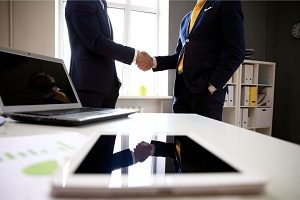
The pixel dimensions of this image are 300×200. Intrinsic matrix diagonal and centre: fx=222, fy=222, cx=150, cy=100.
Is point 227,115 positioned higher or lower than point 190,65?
lower

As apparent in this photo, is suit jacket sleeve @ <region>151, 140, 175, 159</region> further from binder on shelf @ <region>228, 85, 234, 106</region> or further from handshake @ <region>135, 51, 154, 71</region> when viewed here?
binder on shelf @ <region>228, 85, 234, 106</region>

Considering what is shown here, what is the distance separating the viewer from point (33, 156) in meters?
0.32

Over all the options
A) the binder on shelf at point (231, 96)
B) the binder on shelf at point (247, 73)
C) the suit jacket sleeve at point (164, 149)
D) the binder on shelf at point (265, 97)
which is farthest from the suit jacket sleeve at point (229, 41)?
the binder on shelf at point (265, 97)

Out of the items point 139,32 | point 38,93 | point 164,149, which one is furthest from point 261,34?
point 164,149

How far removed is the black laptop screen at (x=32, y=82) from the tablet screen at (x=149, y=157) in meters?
0.43

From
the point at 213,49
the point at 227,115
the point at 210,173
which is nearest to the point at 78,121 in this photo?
the point at 210,173

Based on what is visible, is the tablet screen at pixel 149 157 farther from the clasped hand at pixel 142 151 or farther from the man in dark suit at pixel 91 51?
the man in dark suit at pixel 91 51

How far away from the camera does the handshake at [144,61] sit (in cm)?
140

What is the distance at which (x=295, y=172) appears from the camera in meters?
0.28

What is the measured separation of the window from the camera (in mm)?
3234

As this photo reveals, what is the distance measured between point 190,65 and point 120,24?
7.53ft

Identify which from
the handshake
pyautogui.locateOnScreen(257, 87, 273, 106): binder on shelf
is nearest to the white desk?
the handshake

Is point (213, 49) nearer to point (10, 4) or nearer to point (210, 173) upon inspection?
point (210, 173)

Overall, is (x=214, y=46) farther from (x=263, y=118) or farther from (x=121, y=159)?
(x=263, y=118)
